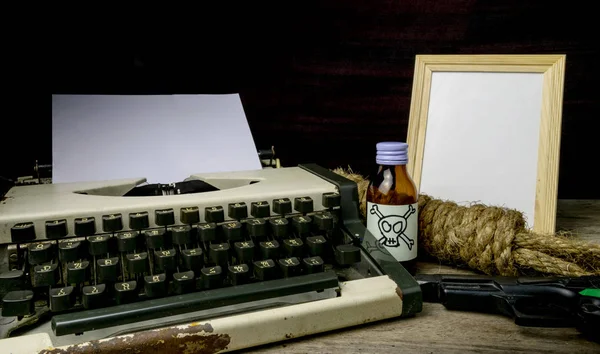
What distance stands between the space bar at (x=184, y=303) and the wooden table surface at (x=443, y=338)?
3.0 inches

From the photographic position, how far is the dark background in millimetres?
1387

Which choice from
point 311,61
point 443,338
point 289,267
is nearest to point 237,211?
point 289,267

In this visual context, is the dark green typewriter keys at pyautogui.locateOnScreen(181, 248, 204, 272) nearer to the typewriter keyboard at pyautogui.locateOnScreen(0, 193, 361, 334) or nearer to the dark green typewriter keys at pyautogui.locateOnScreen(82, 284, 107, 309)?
the typewriter keyboard at pyautogui.locateOnScreen(0, 193, 361, 334)

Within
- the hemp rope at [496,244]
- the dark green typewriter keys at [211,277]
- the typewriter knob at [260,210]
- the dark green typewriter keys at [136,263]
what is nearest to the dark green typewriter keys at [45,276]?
the dark green typewriter keys at [136,263]

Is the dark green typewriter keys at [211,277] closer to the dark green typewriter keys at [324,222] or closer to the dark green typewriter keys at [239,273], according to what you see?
the dark green typewriter keys at [239,273]

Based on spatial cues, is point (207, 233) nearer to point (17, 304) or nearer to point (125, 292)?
point (125, 292)

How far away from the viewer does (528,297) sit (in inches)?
32.6

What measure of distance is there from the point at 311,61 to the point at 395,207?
0.70 metres

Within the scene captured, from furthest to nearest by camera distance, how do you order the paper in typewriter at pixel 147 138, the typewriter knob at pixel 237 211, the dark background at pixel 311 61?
1. the dark background at pixel 311 61
2. the paper in typewriter at pixel 147 138
3. the typewriter knob at pixel 237 211

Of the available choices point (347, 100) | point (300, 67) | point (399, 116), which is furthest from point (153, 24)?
point (399, 116)

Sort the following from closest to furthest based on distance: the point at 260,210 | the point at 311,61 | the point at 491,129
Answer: the point at 260,210
the point at 491,129
the point at 311,61

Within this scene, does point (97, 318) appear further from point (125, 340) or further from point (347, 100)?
point (347, 100)

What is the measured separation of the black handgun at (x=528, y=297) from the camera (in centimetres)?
78

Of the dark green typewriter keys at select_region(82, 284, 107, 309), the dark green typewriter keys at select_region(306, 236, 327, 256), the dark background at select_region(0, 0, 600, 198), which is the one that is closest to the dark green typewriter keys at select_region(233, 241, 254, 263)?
the dark green typewriter keys at select_region(306, 236, 327, 256)
